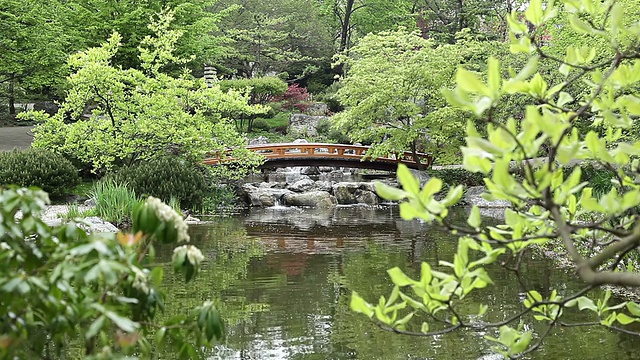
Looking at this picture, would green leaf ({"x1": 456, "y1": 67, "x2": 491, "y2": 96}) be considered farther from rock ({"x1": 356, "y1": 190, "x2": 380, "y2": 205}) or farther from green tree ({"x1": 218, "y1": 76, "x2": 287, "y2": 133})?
green tree ({"x1": 218, "y1": 76, "x2": 287, "y2": 133})

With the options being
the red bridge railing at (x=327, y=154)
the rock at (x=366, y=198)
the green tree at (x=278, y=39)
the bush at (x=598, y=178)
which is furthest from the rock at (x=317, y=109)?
the bush at (x=598, y=178)

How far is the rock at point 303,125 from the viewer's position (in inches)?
1049

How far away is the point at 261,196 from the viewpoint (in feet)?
53.6

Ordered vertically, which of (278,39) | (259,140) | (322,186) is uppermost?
(278,39)

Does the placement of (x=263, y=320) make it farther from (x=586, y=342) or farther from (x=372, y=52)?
(x=372, y=52)

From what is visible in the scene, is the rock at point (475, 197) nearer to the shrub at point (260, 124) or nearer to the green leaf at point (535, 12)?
the shrub at point (260, 124)

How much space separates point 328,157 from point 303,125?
862 cm

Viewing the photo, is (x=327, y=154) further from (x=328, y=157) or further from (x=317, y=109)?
(x=317, y=109)

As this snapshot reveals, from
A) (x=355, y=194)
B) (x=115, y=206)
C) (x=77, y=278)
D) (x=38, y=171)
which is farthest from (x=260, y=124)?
(x=77, y=278)

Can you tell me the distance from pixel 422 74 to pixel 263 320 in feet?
41.6

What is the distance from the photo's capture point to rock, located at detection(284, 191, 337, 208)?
53.6 ft

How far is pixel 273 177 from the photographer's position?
20672 mm

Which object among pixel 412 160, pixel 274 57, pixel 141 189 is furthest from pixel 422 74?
pixel 274 57

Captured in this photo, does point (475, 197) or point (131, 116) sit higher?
point (131, 116)
